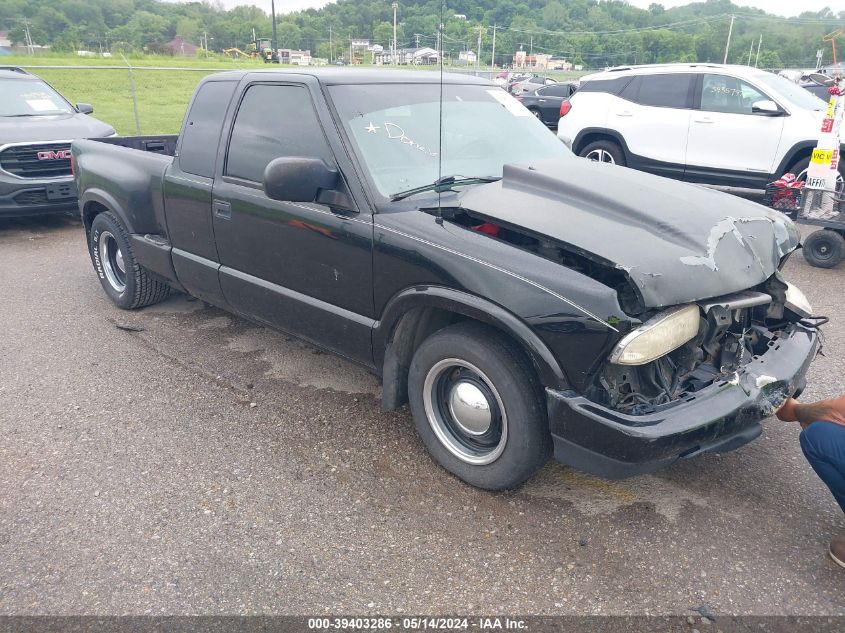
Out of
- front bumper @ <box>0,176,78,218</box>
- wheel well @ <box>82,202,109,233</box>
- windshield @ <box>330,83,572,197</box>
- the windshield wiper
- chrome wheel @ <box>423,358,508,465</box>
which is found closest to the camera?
chrome wheel @ <box>423,358,508,465</box>

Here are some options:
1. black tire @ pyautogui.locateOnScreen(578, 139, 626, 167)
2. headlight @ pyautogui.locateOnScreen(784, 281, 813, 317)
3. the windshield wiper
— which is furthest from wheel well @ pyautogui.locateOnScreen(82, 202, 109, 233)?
black tire @ pyautogui.locateOnScreen(578, 139, 626, 167)

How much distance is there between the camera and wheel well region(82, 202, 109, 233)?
5.47m

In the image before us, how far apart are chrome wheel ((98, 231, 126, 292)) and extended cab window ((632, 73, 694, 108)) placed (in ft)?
25.0

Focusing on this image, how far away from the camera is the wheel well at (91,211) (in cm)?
547

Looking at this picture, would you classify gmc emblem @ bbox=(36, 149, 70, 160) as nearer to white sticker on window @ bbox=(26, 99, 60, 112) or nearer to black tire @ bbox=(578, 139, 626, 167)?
white sticker on window @ bbox=(26, 99, 60, 112)

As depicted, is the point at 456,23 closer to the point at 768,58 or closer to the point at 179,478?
the point at 179,478

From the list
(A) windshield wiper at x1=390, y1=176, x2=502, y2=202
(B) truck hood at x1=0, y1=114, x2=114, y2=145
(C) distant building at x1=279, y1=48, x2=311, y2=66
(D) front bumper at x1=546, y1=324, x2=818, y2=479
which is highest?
(C) distant building at x1=279, y1=48, x2=311, y2=66

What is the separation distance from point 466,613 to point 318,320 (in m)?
1.77

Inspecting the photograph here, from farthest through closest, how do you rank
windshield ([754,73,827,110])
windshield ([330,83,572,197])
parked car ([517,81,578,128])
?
parked car ([517,81,578,128]), windshield ([754,73,827,110]), windshield ([330,83,572,197])

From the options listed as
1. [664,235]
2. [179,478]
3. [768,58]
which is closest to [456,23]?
[664,235]

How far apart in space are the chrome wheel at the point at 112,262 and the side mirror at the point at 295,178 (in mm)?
2859

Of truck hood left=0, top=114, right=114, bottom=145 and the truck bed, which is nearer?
the truck bed

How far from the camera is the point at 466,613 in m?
2.41

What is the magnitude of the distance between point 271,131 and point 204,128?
2.43 feet
